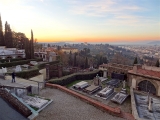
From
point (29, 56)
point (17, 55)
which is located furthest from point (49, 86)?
point (17, 55)

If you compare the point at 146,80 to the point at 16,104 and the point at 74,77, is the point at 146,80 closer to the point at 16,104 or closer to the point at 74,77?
the point at 74,77

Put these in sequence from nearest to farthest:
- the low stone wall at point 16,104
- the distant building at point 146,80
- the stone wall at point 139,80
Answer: the low stone wall at point 16,104 < the stone wall at point 139,80 < the distant building at point 146,80

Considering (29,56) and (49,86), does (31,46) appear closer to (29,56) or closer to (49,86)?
(29,56)

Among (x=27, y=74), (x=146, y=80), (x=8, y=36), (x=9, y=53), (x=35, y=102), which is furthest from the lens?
(x=8, y=36)

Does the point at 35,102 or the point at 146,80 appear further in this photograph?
the point at 146,80

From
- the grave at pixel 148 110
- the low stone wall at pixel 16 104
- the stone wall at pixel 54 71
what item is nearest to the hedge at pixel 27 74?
the stone wall at pixel 54 71

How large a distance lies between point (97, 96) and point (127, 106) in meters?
3.19

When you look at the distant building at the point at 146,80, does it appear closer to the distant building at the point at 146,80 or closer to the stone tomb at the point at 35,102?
the distant building at the point at 146,80

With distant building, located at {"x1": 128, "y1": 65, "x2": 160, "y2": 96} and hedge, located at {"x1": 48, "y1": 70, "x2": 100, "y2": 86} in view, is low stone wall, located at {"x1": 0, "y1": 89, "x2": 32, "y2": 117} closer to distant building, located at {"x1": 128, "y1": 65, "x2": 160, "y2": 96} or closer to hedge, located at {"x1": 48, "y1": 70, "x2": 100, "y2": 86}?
hedge, located at {"x1": 48, "y1": 70, "x2": 100, "y2": 86}

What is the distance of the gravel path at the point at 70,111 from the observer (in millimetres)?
7902

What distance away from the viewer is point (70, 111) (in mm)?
8609

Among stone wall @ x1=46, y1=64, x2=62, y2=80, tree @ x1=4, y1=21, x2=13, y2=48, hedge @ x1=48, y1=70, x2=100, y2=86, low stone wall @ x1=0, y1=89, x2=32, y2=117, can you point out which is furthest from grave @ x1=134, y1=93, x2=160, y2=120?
tree @ x1=4, y1=21, x2=13, y2=48

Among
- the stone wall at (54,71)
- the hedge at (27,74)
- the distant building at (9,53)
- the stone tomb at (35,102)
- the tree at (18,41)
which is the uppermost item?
the tree at (18,41)

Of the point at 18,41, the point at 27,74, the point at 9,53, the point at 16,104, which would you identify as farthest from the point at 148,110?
the point at 18,41
